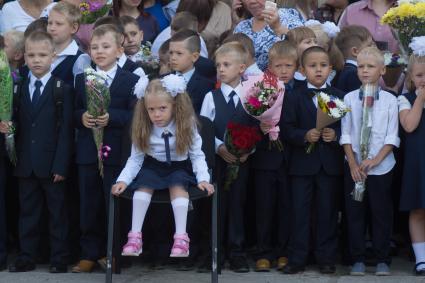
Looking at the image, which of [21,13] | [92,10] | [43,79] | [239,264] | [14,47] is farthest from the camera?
[21,13]

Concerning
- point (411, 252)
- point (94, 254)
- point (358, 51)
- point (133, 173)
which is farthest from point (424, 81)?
point (94, 254)

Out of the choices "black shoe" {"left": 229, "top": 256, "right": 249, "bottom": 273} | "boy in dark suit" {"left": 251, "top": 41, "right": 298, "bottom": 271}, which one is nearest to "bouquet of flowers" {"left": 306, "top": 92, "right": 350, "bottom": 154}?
"boy in dark suit" {"left": 251, "top": 41, "right": 298, "bottom": 271}

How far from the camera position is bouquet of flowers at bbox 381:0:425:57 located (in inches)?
314

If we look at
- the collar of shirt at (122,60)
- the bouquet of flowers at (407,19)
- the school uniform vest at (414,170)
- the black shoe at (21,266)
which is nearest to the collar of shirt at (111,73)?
the collar of shirt at (122,60)

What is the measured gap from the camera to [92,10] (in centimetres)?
923

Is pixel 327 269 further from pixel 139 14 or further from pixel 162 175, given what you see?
pixel 139 14

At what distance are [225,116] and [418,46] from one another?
1.53m

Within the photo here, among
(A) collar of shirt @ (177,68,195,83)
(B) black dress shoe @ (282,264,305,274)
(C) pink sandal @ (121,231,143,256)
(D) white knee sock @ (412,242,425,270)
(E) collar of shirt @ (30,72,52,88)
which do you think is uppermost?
(A) collar of shirt @ (177,68,195,83)

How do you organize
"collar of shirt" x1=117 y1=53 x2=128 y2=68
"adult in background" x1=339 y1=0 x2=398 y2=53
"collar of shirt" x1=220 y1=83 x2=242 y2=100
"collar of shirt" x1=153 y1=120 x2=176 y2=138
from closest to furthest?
"collar of shirt" x1=153 y1=120 x2=176 y2=138, "collar of shirt" x1=220 y1=83 x2=242 y2=100, "collar of shirt" x1=117 y1=53 x2=128 y2=68, "adult in background" x1=339 y1=0 x2=398 y2=53

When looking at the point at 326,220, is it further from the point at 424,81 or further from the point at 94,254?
the point at 94,254

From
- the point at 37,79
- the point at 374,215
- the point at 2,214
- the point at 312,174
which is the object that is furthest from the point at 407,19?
the point at 2,214

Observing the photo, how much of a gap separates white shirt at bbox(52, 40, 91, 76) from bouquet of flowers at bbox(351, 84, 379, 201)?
2.20 metres

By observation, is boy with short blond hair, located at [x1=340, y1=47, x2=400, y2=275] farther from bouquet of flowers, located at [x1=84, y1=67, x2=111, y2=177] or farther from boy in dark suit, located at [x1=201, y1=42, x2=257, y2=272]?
bouquet of flowers, located at [x1=84, y1=67, x2=111, y2=177]

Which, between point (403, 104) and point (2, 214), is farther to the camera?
point (2, 214)
